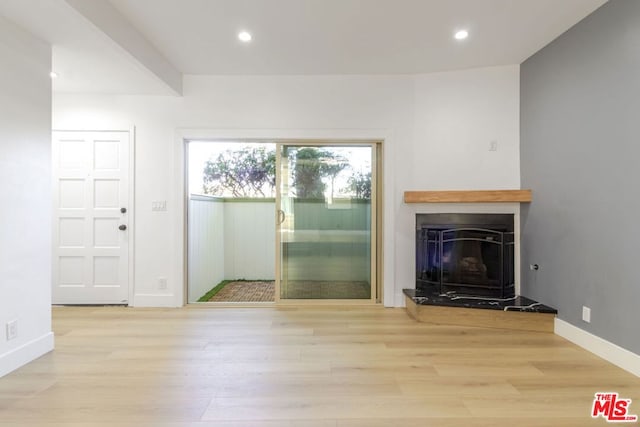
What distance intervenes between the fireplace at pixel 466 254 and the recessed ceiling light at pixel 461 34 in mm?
1676

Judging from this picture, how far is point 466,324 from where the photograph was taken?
3.14 m

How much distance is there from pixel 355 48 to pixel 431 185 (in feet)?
5.20

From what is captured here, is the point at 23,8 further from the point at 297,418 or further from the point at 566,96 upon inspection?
the point at 566,96

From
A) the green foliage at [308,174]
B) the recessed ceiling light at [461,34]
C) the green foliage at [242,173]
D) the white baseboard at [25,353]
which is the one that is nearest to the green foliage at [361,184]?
the green foliage at [308,174]

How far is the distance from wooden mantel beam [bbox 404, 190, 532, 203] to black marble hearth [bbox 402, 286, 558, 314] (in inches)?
37.5

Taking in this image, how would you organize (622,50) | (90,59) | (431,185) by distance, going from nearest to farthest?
(622,50) → (90,59) → (431,185)

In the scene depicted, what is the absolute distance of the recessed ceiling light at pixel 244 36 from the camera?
9.36ft

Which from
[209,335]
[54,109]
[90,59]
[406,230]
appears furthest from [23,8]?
[406,230]

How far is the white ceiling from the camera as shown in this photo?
2.45 metres

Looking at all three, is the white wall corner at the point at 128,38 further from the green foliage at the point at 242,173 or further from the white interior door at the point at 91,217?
the green foliage at the point at 242,173

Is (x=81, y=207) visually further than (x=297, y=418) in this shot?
Yes

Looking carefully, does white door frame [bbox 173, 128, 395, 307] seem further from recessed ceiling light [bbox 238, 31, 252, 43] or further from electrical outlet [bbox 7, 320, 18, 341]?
electrical outlet [bbox 7, 320, 18, 341]

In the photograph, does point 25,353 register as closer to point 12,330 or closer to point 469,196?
point 12,330

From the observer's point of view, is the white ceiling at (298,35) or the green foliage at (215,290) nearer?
the white ceiling at (298,35)
